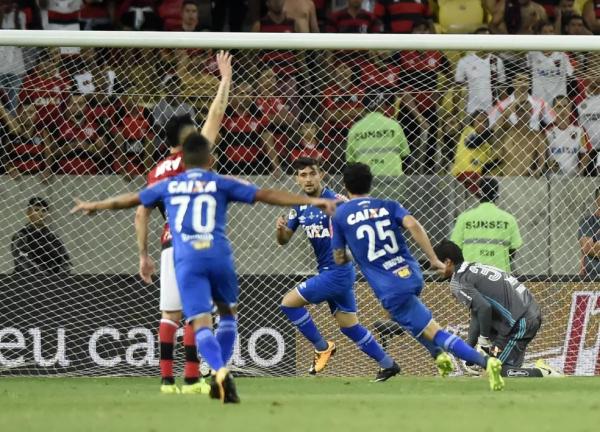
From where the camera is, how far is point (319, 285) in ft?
42.9

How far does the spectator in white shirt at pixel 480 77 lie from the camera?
1485 cm

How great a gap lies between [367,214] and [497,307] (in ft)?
8.60

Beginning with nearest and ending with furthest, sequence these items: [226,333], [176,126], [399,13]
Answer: [226,333] → [176,126] → [399,13]

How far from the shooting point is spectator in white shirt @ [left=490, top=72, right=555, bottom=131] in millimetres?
14820

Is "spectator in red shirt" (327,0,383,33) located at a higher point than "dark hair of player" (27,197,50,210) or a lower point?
higher

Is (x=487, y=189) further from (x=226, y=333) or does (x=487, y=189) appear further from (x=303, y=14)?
(x=226, y=333)

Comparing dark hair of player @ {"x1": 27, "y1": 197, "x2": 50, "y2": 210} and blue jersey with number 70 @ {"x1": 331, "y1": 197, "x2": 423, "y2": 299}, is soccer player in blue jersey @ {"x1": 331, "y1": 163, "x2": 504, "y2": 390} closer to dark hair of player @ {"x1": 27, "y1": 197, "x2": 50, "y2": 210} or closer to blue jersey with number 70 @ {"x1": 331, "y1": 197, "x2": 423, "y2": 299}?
blue jersey with number 70 @ {"x1": 331, "y1": 197, "x2": 423, "y2": 299}

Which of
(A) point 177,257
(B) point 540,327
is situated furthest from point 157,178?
(B) point 540,327

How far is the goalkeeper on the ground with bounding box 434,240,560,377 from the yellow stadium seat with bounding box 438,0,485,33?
15.2 feet

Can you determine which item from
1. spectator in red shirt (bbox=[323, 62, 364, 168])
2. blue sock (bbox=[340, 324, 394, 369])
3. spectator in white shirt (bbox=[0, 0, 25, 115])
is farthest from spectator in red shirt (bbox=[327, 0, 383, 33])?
blue sock (bbox=[340, 324, 394, 369])

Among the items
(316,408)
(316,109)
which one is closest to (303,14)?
(316,109)

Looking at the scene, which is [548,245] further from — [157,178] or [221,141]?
[157,178]

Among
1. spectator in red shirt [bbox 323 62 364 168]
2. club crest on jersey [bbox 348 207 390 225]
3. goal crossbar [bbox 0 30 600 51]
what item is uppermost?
goal crossbar [bbox 0 30 600 51]

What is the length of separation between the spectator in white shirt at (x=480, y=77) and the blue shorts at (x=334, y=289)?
2.80m
